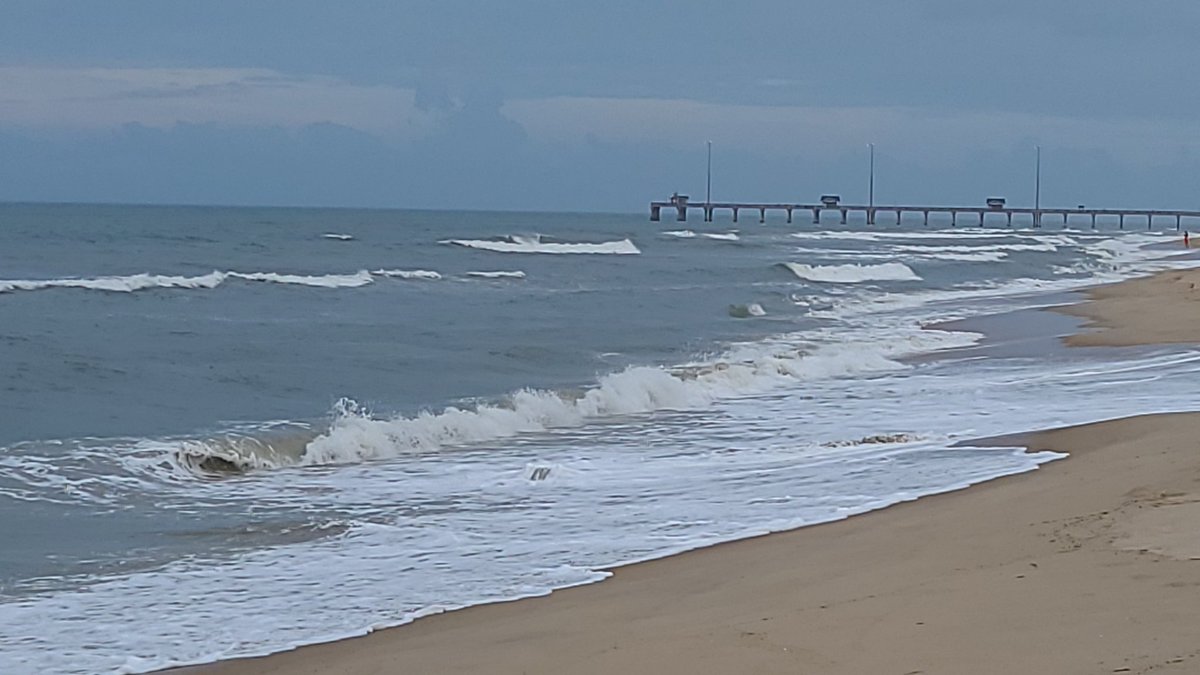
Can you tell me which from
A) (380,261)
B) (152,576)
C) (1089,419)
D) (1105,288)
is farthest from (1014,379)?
(380,261)

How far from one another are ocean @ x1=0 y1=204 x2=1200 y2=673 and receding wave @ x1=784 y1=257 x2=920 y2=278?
1353cm

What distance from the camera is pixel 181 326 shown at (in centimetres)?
2370

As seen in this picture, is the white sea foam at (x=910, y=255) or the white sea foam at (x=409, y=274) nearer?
the white sea foam at (x=409, y=274)

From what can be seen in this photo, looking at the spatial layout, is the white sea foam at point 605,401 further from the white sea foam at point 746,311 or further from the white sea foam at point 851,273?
the white sea foam at point 851,273

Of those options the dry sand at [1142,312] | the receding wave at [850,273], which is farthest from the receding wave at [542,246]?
the dry sand at [1142,312]

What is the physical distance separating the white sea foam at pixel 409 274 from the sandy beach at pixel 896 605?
107 feet

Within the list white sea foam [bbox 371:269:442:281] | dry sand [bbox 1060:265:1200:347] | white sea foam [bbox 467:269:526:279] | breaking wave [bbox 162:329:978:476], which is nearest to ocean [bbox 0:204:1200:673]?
breaking wave [bbox 162:329:978:476]

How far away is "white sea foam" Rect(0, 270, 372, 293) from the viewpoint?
3312 centimetres

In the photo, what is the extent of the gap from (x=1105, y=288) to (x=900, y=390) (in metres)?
21.7

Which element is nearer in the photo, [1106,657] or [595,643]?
[1106,657]

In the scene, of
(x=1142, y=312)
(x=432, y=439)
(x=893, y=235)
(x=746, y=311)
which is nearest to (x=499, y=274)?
(x=746, y=311)

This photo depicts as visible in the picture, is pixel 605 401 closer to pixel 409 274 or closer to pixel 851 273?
pixel 409 274

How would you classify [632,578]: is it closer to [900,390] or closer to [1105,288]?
[900,390]

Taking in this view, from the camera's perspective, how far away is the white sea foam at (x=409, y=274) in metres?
40.7
